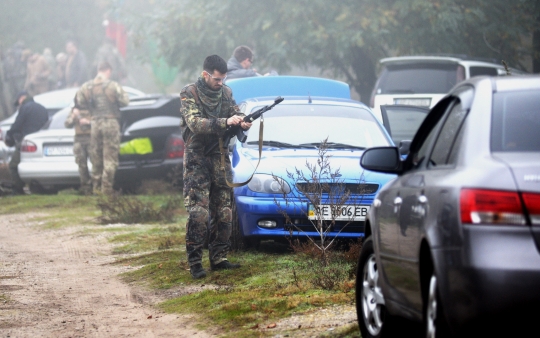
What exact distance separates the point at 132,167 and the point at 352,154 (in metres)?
7.33

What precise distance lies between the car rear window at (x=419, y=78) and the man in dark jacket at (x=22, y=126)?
591cm

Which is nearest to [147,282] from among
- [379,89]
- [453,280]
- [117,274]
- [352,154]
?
[117,274]

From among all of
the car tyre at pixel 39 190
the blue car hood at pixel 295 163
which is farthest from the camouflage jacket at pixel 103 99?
the blue car hood at pixel 295 163

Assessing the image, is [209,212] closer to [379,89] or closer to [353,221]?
[353,221]

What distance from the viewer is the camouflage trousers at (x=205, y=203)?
28.5 ft

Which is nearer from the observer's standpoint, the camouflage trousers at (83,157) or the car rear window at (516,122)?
the car rear window at (516,122)

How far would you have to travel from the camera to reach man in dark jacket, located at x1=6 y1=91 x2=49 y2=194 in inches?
709

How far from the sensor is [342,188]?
29.0ft

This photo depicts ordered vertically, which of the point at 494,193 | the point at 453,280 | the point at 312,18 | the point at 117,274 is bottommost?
the point at 117,274

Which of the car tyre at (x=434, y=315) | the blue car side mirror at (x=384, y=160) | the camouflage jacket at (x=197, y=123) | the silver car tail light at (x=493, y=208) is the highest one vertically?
the camouflage jacket at (x=197, y=123)

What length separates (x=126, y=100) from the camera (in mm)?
16828

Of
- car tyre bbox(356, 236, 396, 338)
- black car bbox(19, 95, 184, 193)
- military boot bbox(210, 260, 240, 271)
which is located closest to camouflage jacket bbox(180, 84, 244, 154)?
military boot bbox(210, 260, 240, 271)

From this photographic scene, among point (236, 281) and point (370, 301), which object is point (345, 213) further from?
point (370, 301)

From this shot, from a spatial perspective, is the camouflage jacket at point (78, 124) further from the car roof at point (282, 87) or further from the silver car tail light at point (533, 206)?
the silver car tail light at point (533, 206)
